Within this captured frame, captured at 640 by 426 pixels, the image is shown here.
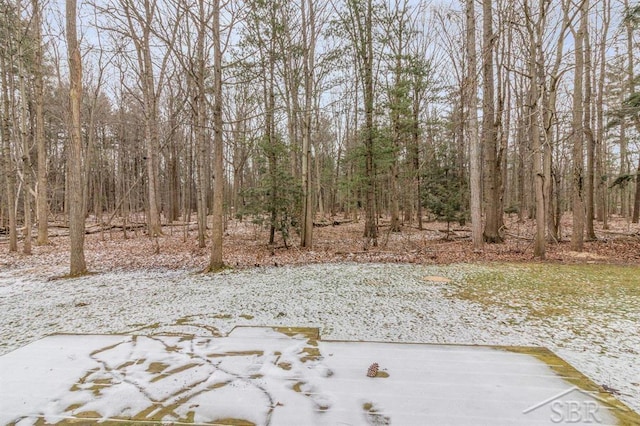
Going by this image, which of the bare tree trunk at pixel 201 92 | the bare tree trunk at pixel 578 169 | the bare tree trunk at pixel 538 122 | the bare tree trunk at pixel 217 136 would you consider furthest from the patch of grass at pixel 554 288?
the bare tree trunk at pixel 201 92

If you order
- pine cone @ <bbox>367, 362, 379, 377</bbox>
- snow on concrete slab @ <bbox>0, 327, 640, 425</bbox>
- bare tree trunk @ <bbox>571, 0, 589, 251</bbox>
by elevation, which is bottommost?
snow on concrete slab @ <bbox>0, 327, 640, 425</bbox>

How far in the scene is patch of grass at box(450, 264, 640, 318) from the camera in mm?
4066

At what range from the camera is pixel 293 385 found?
88.9 inches

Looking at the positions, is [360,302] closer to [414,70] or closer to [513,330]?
[513,330]

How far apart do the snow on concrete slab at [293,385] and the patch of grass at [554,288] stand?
64.4 inches

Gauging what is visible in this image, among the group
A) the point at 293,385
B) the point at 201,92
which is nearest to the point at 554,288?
the point at 293,385

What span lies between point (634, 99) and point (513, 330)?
9403 mm

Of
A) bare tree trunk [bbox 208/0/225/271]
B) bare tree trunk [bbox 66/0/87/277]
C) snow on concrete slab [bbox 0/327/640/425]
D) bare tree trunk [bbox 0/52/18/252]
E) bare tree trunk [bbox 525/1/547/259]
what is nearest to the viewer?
snow on concrete slab [bbox 0/327/640/425]

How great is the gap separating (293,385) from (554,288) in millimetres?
4733

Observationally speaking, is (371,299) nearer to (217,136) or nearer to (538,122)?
(217,136)

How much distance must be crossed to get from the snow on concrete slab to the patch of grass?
163 cm

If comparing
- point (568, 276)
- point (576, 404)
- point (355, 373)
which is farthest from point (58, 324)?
point (568, 276)

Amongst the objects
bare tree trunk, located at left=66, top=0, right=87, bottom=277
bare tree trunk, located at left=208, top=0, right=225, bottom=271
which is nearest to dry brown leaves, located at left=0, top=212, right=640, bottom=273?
bare tree trunk, located at left=208, top=0, right=225, bottom=271

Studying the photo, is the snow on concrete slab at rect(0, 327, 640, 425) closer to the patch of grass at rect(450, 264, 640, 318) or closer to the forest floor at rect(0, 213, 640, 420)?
the forest floor at rect(0, 213, 640, 420)
